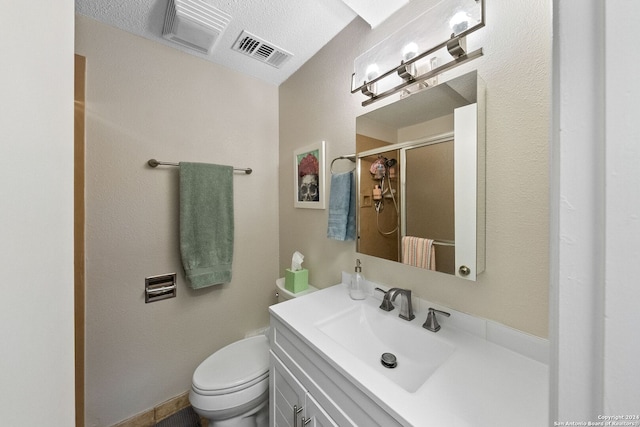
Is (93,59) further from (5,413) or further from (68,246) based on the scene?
(5,413)

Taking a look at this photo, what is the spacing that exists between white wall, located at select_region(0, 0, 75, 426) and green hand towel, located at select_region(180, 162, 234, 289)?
0.95 meters

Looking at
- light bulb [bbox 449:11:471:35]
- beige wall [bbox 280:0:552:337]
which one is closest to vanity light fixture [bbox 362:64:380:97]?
beige wall [bbox 280:0:552:337]

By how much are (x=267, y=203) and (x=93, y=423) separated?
1539mm

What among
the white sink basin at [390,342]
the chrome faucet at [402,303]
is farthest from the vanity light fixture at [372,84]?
the white sink basin at [390,342]

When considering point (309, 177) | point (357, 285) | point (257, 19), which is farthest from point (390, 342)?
point (257, 19)

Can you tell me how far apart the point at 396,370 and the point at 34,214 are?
0.97 m

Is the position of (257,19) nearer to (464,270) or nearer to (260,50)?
(260,50)

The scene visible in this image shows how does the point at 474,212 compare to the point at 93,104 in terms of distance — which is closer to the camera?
the point at 474,212

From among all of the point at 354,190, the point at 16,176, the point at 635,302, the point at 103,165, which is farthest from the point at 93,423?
the point at 635,302

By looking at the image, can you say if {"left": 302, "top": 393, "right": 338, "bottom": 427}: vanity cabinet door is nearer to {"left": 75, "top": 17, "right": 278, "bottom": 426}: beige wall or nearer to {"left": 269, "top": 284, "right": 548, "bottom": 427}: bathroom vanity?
{"left": 269, "top": 284, "right": 548, "bottom": 427}: bathroom vanity

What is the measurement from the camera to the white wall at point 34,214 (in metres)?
0.26

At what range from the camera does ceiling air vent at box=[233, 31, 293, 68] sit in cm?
128

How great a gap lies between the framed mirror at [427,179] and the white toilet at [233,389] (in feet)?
2.83

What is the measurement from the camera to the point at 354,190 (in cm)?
119
